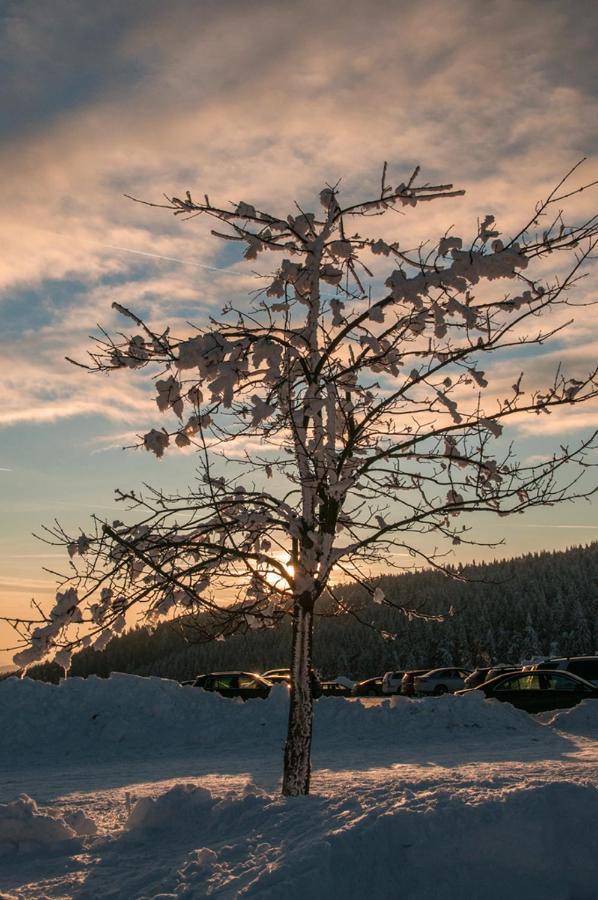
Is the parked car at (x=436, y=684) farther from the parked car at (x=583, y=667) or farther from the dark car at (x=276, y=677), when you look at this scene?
the parked car at (x=583, y=667)

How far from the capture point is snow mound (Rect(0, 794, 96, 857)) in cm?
808

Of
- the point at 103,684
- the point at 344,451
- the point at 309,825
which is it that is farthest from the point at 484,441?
the point at 103,684

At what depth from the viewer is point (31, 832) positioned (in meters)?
8.21

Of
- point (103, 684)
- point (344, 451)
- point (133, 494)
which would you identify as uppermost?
point (344, 451)

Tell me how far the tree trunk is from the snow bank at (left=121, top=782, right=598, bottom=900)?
5.39ft

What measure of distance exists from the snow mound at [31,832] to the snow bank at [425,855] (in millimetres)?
1851

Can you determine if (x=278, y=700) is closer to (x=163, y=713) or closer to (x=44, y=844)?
(x=163, y=713)

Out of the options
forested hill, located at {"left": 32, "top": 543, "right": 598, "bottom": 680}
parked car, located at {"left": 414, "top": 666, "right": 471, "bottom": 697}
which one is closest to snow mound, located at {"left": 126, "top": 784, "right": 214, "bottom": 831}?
parked car, located at {"left": 414, "top": 666, "right": 471, "bottom": 697}

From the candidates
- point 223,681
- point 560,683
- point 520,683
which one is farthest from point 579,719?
point 223,681

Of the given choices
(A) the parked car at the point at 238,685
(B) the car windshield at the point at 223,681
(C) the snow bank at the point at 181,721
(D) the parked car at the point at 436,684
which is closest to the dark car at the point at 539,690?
(C) the snow bank at the point at 181,721

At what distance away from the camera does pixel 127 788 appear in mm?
13578

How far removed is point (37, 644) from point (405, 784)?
4212mm

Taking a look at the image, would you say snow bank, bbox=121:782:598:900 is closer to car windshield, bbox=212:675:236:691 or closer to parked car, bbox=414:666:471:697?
car windshield, bbox=212:675:236:691

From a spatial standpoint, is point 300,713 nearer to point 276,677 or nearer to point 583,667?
point 583,667
